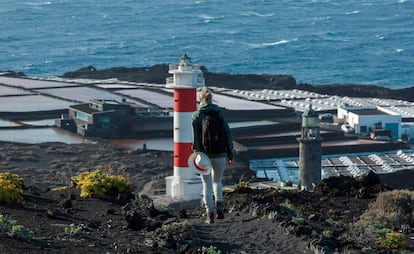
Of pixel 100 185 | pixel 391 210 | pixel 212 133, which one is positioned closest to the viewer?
pixel 212 133

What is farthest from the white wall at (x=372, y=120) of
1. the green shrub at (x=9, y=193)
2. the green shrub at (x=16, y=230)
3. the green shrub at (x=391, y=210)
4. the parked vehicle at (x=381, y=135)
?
the green shrub at (x=16, y=230)

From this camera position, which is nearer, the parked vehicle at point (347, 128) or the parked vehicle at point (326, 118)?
the parked vehicle at point (347, 128)

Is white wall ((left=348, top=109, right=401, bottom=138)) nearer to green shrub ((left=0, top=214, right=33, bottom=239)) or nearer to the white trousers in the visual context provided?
the white trousers

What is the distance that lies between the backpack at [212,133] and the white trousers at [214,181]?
0.69ft

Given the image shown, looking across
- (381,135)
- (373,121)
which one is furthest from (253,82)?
(381,135)

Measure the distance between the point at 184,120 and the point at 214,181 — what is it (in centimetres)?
1316

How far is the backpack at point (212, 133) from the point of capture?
65.6ft

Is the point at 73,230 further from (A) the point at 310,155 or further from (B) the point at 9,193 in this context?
(A) the point at 310,155

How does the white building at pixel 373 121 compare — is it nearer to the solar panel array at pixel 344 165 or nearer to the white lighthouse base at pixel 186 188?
the solar panel array at pixel 344 165

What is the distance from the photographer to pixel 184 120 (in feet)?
110

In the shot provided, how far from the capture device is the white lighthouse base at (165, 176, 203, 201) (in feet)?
111

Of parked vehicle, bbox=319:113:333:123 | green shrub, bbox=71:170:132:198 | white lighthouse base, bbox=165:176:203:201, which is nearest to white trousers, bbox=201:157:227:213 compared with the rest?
green shrub, bbox=71:170:132:198

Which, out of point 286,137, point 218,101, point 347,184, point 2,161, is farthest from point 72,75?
point 347,184

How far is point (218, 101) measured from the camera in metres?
80.8
